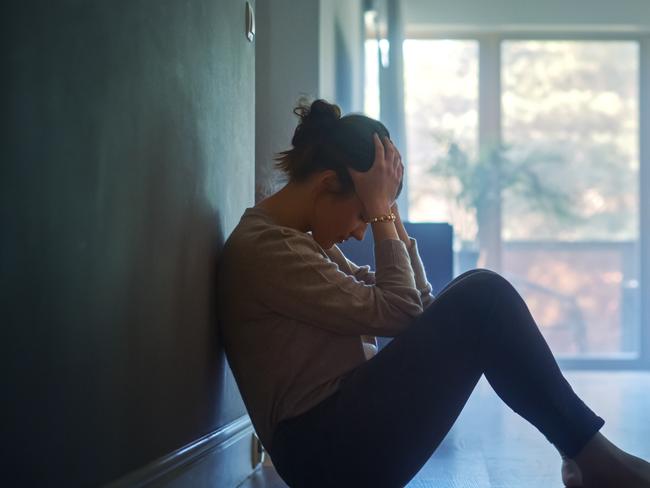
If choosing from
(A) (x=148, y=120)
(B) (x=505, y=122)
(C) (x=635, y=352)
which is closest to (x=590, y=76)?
(B) (x=505, y=122)

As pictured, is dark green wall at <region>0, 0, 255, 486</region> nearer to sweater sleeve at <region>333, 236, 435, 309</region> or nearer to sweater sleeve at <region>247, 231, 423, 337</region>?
sweater sleeve at <region>247, 231, 423, 337</region>

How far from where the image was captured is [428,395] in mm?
1413

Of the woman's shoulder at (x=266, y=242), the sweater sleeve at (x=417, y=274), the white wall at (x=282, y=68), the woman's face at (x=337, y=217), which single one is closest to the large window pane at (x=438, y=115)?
the white wall at (x=282, y=68)

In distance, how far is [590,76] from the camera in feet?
17.8

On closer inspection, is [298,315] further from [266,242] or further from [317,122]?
[317,122]

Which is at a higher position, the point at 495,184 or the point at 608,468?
the point at 495,184

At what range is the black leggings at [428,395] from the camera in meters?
1.41

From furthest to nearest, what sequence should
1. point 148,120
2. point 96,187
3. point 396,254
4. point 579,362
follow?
point 579,362 → point 396,254 → point 148,120 → point 96,187

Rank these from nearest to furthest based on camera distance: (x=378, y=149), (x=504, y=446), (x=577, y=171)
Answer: (x=378, y=149) < (x=504, y=446) < (x=577, y=171)

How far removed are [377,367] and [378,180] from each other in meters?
0.40

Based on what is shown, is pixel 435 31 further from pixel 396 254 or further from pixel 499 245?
pixel 396 254

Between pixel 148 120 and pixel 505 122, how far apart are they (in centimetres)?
440

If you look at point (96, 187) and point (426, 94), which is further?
point (426, 94)

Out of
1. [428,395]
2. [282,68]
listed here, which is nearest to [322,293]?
[428,395]
